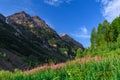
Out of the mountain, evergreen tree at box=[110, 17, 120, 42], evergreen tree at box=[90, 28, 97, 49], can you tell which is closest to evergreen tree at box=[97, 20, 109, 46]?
evergreen tree at box=[110, 17, 120, 42]

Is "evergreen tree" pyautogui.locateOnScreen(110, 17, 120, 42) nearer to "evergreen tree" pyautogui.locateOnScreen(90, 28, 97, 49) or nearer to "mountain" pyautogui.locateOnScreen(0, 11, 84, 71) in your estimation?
"evergreen tree" pyautogui.locateOnScreen(90, 28, 97, 49)

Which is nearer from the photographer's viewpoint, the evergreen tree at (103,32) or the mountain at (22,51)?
the mountain at (22,51)

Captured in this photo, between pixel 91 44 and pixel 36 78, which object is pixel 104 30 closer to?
pixel 91 44

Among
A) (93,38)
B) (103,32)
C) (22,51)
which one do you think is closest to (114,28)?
(103,32)

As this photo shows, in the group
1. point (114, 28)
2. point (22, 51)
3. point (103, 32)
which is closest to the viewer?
point (114, 28)

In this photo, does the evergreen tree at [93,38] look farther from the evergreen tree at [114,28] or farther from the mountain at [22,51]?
the evergreen tree at [114,28]

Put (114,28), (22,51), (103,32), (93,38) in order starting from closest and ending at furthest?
(114,28)
(103,32)
(22,51)
(93,38)

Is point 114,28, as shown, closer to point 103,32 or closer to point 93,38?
point 103,32

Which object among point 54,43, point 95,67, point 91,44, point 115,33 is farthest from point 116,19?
point 54,43

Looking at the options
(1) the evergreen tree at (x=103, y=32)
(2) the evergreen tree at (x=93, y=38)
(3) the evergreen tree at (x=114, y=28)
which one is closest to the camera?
(3) the evergreen tree at (x=114, y=28)

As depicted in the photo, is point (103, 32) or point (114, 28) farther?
point (103, 32)

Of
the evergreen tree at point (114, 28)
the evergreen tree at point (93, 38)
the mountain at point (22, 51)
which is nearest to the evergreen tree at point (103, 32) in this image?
the evergreen tree at point (114, 28)

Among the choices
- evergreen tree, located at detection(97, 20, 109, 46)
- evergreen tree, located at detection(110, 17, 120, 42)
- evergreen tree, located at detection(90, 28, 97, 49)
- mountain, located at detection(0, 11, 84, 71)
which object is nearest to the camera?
mountain, located at detection(0, 11, 84, 71)

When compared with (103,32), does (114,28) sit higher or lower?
higher
